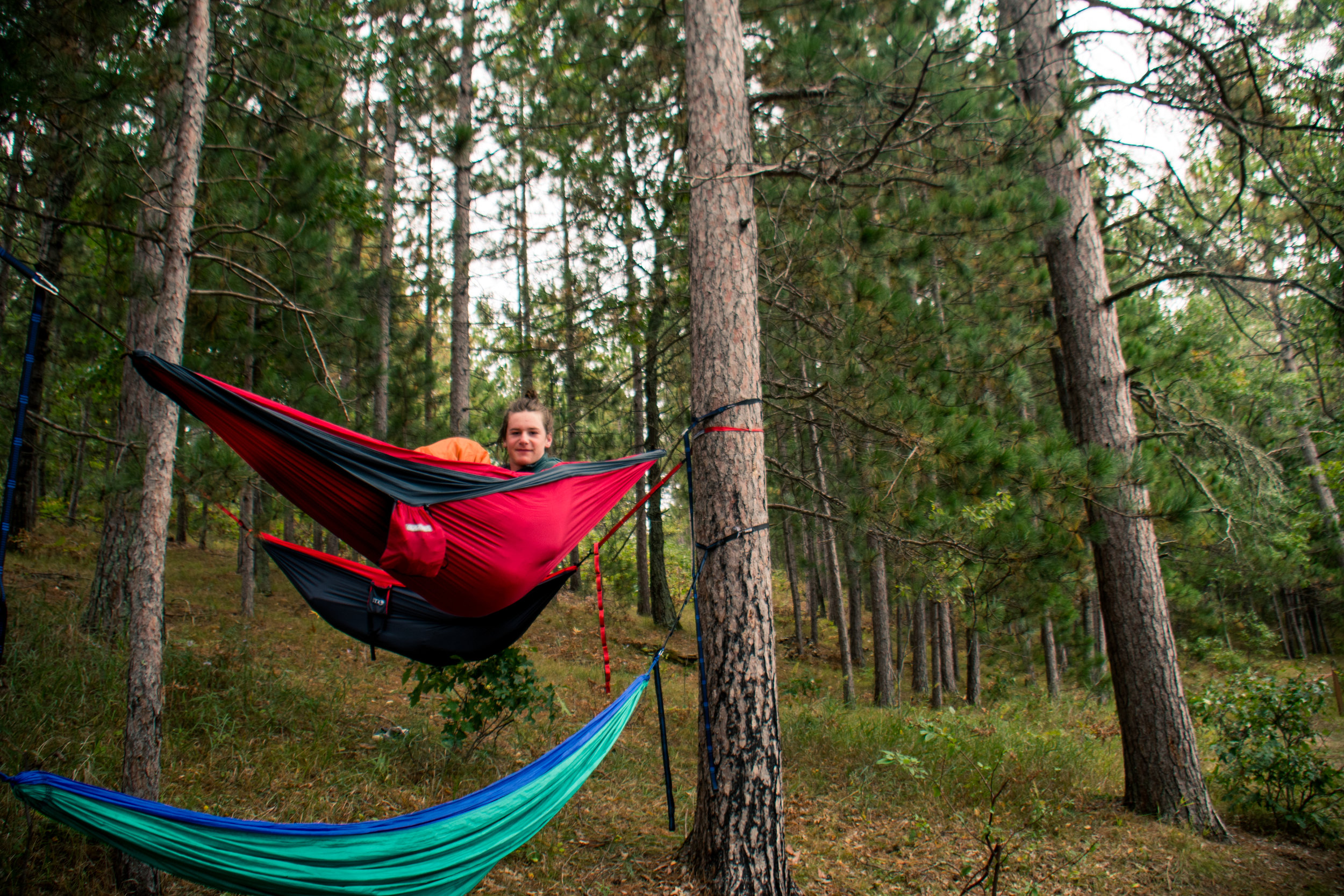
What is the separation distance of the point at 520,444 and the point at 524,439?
0.08 ft

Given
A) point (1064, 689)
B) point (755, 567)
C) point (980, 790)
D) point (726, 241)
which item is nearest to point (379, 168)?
point (726, 241)

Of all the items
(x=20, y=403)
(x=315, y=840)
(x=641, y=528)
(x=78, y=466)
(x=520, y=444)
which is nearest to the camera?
(x=315, y=840)

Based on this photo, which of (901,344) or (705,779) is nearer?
(705,779)

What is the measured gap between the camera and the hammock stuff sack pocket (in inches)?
76.5

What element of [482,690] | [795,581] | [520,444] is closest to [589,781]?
[482,690]

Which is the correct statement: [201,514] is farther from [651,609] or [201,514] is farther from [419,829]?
[419,829]

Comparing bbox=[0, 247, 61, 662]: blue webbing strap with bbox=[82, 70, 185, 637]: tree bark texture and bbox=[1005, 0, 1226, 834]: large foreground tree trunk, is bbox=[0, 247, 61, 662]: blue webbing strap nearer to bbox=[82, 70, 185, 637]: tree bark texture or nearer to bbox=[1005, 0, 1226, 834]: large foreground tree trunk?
bbox=[82, 70, 185, 637]: tree bark texture

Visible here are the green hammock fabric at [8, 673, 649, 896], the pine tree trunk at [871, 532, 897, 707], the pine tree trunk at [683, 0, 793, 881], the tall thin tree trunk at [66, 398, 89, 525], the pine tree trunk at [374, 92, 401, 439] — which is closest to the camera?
the green hammock fabric at [8, 673, 649, 896]

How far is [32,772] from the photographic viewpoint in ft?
5.02

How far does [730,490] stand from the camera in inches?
94.2

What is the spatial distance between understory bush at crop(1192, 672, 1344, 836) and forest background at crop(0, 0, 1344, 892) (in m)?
0.74

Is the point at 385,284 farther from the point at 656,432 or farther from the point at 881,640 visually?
the point at 881,640

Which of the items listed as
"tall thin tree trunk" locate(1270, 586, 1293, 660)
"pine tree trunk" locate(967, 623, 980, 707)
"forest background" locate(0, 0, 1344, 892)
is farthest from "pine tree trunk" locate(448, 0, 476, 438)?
"tall thin tree trunk" locate(1270, 586, 1293, 660)

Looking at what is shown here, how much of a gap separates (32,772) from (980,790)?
13.1 ft
